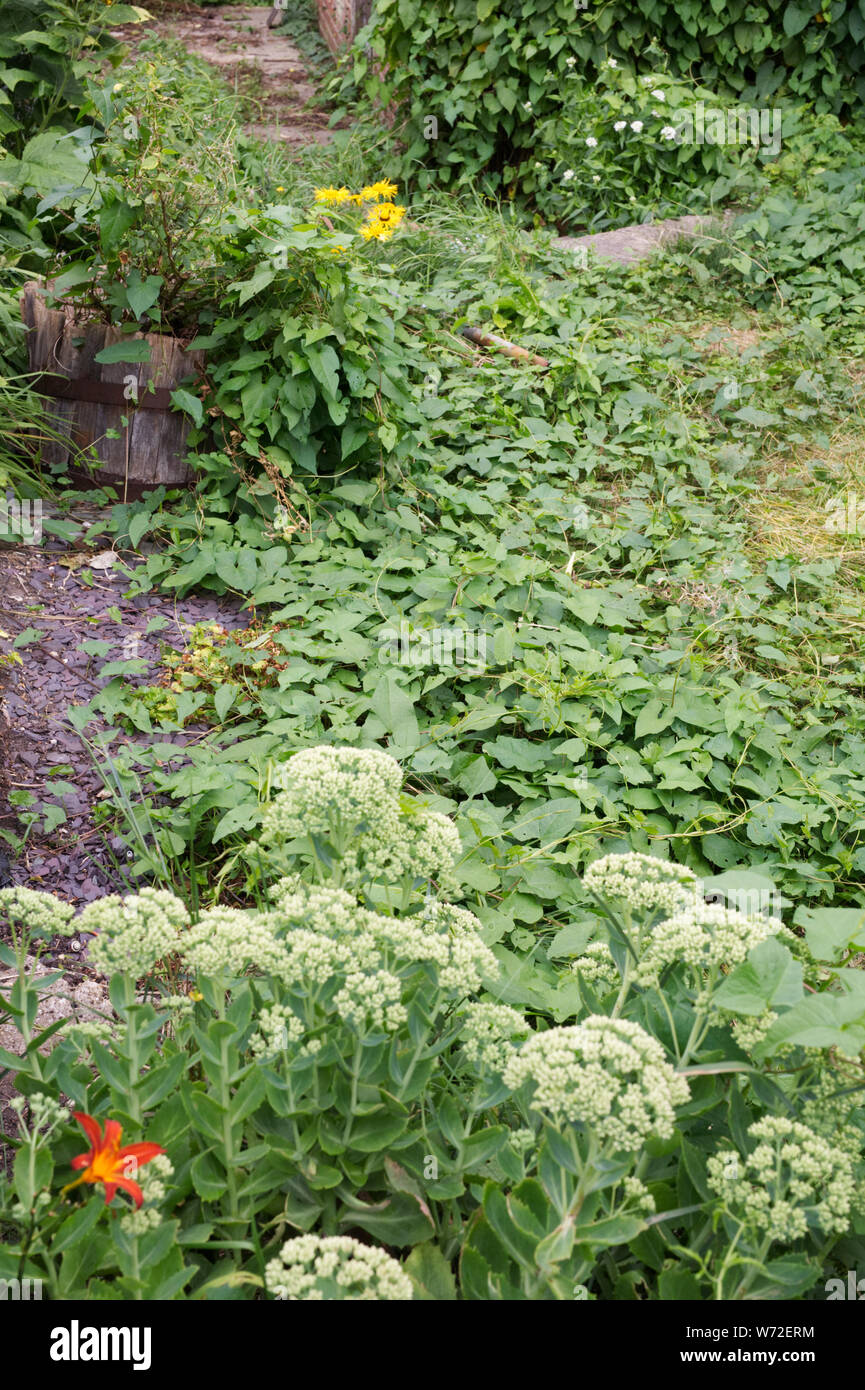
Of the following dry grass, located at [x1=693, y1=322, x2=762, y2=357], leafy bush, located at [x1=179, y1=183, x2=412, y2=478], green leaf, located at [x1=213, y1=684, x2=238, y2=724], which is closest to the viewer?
green leaf, located at [x1=213, y1=684, x2=238, y2=724]

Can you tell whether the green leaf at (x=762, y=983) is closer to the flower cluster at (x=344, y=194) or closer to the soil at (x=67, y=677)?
the soil at (x=67, y=677)

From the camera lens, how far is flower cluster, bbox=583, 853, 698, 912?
148 centimetres

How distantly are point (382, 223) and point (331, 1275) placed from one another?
481 cm

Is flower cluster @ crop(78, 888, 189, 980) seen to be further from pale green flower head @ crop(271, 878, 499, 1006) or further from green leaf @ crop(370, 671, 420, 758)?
green leaf @ crop(370, 671, 420, 758)

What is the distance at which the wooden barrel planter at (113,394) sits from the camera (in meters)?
3.82

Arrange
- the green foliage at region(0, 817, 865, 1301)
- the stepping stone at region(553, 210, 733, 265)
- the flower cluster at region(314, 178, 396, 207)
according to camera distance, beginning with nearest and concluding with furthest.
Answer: the green foliage at region(0, 817, 865, 1301)
the flower cluster at region(314, 178, 396, 207)
the stepping stone at region(553, 210, 733, 265)

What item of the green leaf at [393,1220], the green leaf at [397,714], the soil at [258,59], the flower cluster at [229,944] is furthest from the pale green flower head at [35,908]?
the soil at [258,59]

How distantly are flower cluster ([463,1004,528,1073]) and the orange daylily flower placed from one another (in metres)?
0.43

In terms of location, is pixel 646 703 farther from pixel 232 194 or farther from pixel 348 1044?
pixel 232 194

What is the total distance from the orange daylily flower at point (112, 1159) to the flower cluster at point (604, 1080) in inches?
17.3

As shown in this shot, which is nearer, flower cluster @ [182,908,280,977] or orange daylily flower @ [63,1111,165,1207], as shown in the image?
orange daylily flower @ [63,1111,165,1207]

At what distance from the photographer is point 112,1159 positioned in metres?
1.21

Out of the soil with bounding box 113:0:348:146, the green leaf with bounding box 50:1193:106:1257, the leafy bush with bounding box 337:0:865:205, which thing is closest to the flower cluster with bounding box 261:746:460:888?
the green leaf with bounding box 50:1193:106:1257

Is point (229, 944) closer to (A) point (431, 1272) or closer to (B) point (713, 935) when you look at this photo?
(A) point (431, 1272)
